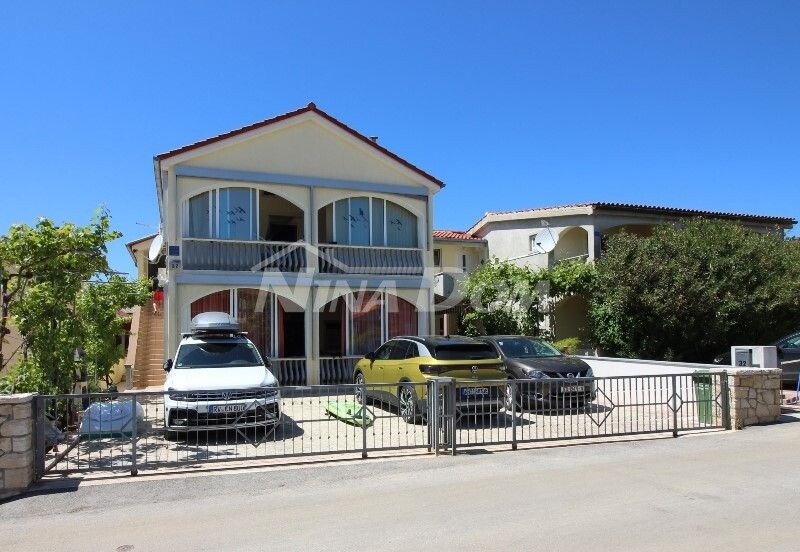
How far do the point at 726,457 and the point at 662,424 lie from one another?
1.89 m

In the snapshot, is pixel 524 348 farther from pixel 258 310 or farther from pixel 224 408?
pixel 258 310

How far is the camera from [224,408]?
9.45 meters

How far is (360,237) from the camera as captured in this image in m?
18.8

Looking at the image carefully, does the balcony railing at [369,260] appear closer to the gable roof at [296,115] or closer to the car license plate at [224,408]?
the gable roof at [296,115]

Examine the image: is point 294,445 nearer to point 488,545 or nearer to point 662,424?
point 488,545

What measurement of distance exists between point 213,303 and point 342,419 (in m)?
9.05

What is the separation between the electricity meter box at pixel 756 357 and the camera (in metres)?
11.8

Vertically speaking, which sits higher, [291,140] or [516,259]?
[291,140]

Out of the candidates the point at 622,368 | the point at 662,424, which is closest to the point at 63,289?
the point at 662,424

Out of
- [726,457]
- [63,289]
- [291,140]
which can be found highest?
[291,140]

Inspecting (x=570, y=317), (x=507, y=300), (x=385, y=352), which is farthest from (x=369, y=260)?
(x=570, y=317)

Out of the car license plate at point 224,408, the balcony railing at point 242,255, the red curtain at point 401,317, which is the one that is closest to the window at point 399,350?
the car license plate at point 224,408

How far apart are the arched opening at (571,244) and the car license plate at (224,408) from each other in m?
18.0

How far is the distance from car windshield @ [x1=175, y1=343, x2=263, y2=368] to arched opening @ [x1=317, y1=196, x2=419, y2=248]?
6.90 m
